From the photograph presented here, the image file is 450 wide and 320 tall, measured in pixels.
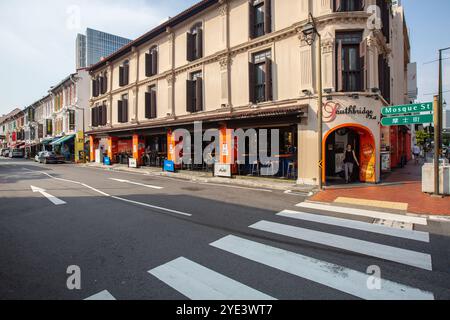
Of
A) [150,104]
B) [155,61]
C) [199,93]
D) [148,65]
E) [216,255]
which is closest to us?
[216,255]

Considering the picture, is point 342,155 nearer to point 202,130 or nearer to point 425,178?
point 425,178

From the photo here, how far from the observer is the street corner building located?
11539mm

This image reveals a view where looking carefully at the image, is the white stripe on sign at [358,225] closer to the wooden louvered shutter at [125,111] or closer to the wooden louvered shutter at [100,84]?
the wooden louvered shutter at [125,111]

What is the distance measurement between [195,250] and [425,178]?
31.5 feet

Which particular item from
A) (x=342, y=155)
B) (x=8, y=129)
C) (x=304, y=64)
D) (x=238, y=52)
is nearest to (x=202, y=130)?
(x=238, y=52)

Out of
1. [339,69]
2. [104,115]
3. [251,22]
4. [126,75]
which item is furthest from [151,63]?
[339,69]

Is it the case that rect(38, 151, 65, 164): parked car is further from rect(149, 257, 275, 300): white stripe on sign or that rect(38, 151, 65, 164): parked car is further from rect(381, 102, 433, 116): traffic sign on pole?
rect(381, 102, 433, 116): traffic sign on pole

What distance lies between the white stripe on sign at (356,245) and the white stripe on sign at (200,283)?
2.11 m

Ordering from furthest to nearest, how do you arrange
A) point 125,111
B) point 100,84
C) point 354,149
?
point 100,84
point 125,111
point 354,149

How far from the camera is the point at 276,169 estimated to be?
Answer: 13539 mm

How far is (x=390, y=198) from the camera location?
857 centimetres

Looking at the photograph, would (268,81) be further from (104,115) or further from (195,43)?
(104,115)

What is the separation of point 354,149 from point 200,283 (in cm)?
1243

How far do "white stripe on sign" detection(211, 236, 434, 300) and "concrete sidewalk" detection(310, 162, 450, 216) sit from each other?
4706 mm
